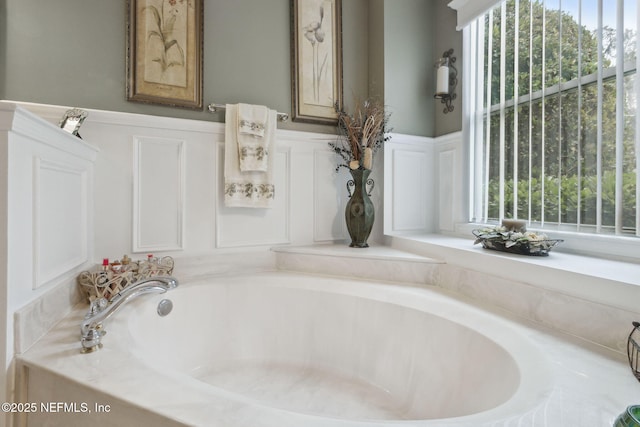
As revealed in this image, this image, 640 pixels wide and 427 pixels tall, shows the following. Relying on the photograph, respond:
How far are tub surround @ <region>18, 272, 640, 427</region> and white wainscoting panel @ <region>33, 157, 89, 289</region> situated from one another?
0.80ft

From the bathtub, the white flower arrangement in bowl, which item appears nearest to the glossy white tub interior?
the bathtub

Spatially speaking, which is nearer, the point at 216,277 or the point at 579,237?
the point at 579,237

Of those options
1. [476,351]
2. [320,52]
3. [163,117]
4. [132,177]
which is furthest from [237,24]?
[476,351]

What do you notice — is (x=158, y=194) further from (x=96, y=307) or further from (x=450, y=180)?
(x=450, y=180)

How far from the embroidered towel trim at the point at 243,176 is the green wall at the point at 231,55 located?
0.16m

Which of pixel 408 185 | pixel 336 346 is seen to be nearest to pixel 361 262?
pixel 336 346

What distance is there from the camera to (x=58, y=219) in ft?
3.95

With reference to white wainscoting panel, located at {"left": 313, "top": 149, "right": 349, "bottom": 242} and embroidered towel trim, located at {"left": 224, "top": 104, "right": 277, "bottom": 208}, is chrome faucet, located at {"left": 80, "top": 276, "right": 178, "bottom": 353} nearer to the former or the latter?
embroidered towel trim, located at {"left": 224, "top": 104, "right": 277, "bottom": 208}

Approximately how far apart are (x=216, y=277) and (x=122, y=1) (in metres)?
1.63

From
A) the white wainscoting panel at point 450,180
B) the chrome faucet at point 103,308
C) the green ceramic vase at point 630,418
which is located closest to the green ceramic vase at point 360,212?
the white wainscoting panel at point 450,180

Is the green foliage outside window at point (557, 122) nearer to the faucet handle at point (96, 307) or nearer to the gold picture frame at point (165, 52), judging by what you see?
the gold picture frame at point (165, 52)

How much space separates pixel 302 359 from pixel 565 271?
1195 millimetres

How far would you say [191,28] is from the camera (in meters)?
1.87

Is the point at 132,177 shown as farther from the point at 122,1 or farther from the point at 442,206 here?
the point at 442,206
